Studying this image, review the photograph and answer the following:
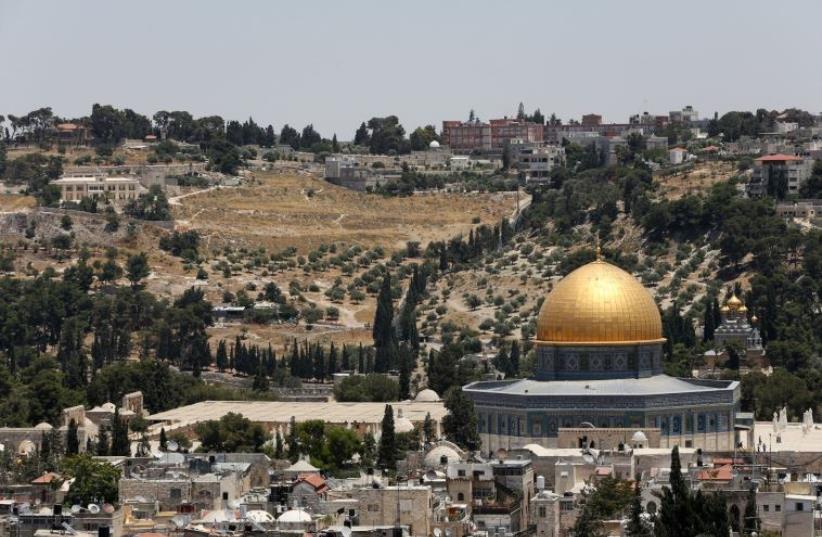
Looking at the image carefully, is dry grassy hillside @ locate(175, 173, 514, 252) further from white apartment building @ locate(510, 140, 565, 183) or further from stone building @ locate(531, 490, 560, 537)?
stone building @ locate(531, 490, 560, 537)

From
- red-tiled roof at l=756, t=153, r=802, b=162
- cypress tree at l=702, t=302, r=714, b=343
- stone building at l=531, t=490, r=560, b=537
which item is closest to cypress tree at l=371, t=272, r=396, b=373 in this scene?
cypress tree at l=702, t=302, r=714, b=343

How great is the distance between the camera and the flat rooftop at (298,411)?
312 ft

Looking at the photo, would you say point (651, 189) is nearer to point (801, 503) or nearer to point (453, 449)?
point (453, 449)

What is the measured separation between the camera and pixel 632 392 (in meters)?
86.3

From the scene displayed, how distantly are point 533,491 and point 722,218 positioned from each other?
2521 inches

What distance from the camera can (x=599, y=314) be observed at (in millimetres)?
87625

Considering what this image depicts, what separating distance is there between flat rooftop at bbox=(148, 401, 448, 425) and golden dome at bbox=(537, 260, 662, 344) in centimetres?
614

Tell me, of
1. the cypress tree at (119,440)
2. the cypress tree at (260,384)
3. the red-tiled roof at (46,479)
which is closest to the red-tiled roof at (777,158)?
the cypress tree at (260,384)

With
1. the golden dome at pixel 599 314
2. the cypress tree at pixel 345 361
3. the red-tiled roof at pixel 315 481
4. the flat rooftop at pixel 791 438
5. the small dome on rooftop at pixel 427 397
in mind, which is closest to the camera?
the red-tiled roof at pixel 315 481

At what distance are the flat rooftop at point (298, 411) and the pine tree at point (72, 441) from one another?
668 cm

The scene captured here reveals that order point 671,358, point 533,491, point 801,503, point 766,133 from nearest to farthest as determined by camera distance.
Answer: point 801,503
point 533,491
point 671,358
point 766,133

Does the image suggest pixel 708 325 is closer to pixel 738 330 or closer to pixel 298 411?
pixel 738 330

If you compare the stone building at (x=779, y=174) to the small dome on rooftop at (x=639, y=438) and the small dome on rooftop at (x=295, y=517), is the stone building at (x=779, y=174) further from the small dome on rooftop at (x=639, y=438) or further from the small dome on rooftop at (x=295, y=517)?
the small dome on rooftop at (x=295, y=517)

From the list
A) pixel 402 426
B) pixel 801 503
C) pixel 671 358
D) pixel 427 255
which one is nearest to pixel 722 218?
pixel 427 255
